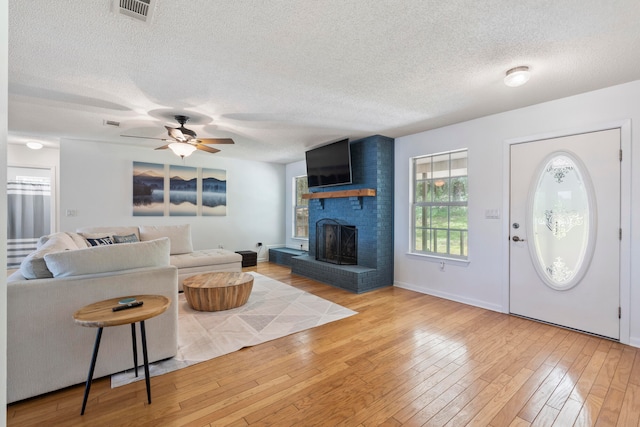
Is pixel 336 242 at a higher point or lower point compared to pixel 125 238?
lower

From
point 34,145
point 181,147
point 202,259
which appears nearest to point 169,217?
point 202,259

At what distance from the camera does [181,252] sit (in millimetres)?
4719

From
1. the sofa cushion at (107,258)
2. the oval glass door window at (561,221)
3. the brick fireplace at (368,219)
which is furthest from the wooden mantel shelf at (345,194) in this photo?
the sofa cushion at (107,258)

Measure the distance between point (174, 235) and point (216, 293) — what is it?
2.07 meters

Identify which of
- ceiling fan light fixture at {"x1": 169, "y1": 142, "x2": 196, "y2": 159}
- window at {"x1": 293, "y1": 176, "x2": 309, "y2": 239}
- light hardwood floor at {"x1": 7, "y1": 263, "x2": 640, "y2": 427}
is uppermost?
ceiling fan light fixture at {"x1": 169, "y1": 142, "x2": 196, "y2": 159}

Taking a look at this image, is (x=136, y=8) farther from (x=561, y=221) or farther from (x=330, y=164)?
(x=561, y=221)

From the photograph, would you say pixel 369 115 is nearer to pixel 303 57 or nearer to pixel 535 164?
pixel 303 57

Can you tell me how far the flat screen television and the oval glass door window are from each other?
254cm

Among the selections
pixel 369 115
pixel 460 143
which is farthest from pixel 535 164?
pixel 369 115

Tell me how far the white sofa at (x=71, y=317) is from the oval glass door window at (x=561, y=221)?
373 cm

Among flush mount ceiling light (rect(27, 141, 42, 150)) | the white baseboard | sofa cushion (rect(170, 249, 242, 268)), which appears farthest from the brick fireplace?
flush mount ceiling light (rect(27, 141, 42, 150))

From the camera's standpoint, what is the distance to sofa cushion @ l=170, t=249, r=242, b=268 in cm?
413

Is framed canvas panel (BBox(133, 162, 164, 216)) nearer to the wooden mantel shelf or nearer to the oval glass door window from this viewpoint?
the wooden mantel shelf

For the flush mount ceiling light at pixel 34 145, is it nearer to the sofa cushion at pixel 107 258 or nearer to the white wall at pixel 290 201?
the sofa cushion at pixel 107 258
